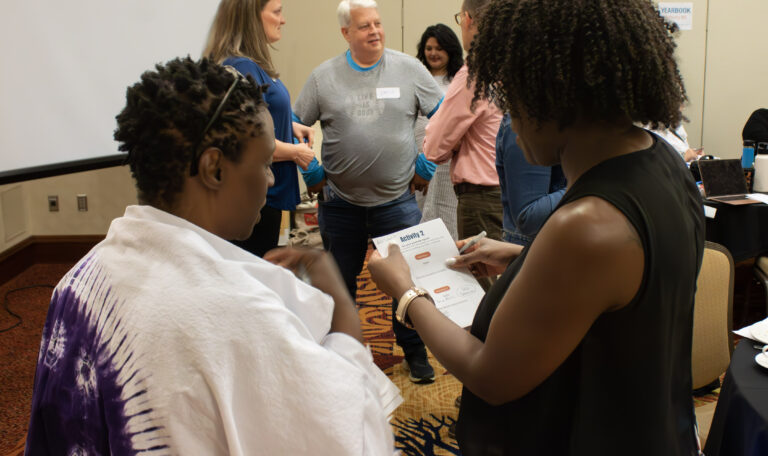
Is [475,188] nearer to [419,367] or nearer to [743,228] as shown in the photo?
[419,367]

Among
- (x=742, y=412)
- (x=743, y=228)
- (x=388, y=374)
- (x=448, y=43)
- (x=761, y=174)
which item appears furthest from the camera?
(x=448, y=43)

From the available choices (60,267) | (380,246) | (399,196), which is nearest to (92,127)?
(399,196)

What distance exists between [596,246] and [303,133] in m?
2.15

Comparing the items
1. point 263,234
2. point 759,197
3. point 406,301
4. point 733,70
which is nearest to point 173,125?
point 406,301

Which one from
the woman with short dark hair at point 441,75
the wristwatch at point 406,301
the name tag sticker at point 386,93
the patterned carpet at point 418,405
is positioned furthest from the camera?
the woman with short dark hair at point 441,75

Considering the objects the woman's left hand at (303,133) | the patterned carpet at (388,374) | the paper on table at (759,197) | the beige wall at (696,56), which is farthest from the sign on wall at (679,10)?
the woman's left hand at (303,133)

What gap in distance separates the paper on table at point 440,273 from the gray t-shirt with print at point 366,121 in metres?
1.30

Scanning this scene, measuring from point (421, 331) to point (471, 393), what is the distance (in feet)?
0.47

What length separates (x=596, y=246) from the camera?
32.2 inches

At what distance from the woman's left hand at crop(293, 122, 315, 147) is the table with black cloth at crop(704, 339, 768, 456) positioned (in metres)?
1.87

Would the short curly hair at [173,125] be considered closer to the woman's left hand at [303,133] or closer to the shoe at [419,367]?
the woman's left hand at [303,133]

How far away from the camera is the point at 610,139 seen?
36.5 inches

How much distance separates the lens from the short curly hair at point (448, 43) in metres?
4.46

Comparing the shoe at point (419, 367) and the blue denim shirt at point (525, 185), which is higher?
the blue denim shirt at point (525, 185)
